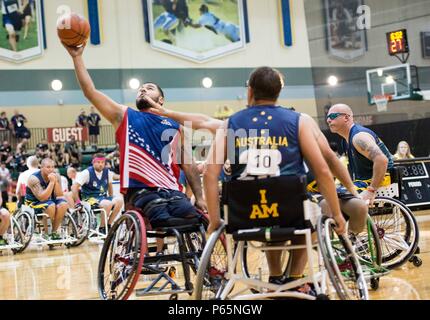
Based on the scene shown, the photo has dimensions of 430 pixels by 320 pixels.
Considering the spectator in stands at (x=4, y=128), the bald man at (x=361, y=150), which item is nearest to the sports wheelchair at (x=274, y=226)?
the bald man at (x=361, y=150)

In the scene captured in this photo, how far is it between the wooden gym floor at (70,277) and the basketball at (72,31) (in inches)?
67.4

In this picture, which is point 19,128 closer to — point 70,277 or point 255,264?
point 70,277

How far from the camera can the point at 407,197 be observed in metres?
11.8

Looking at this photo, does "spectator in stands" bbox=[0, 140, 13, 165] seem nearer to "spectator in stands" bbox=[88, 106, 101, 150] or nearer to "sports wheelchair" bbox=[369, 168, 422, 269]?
"spectator in stands" bbox=[88, 106, 101, 150]

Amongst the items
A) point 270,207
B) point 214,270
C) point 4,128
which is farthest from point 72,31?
point 4,128

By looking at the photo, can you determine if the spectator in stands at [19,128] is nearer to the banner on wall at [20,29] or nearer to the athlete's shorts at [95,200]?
the banner on wall at [20,29]

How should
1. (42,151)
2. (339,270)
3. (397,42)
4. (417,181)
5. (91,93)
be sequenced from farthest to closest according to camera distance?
(42,151)
(397,42)
(417,181)
(91,93)
(339,270)

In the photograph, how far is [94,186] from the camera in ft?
35.5

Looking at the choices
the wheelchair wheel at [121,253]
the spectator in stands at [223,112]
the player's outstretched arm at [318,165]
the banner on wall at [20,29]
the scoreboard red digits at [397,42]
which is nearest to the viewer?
the player's outstretched arm at [318,165]

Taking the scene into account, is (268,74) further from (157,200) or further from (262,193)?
(157,200)

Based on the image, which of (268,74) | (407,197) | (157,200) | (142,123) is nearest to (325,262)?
(268,74)

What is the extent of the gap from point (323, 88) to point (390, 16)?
9.83 feet

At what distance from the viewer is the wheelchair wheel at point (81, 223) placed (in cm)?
1041

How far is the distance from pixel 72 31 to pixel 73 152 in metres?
Result: 15.3
